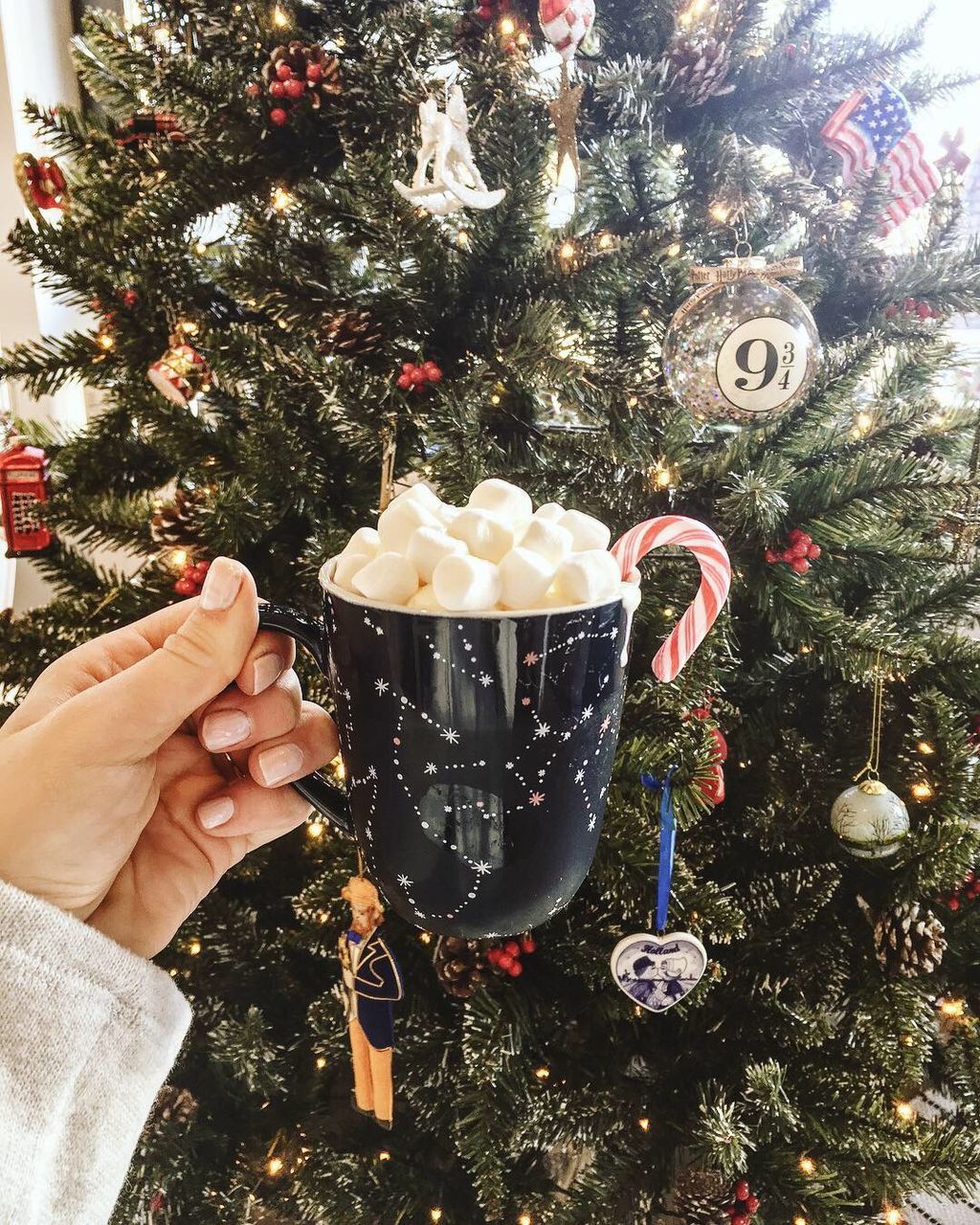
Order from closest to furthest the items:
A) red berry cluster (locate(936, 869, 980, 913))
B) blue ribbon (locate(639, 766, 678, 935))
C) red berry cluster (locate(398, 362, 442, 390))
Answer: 1. blue ribbon (locate(639, 766, 678, 935))
2. red berry cluster (locate(398, 362, 442, 390))
3. red berry cluster (locate(936, 869, 980, 913))

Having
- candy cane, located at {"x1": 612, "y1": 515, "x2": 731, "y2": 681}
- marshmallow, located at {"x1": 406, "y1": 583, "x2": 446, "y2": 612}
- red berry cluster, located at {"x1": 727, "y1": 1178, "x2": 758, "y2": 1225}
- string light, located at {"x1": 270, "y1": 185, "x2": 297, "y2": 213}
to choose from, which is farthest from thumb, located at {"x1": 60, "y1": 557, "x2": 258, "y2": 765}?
red berry cluster, located at {"x1": 727, "y1": 1178, "x2": 758, "y2": 1225}

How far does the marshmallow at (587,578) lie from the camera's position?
1.21 feet

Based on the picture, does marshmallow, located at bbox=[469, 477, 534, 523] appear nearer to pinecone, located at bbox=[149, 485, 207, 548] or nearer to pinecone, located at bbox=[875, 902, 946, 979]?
pinecone, located at bbox=[149, 485, 207, 548]

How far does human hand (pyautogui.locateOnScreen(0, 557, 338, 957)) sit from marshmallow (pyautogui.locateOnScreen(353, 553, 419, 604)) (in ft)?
0.24

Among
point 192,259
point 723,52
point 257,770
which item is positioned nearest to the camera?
point 257,770

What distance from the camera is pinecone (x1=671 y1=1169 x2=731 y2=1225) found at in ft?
2.47

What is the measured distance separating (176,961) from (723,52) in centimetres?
110

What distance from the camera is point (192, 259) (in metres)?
0.83

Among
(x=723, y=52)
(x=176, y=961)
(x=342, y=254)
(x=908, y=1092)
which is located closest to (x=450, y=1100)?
(x=176, y=961)

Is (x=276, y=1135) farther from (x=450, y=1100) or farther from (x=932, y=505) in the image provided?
(x=932, y=505)

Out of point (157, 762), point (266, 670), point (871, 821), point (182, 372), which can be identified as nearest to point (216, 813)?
point (157, 762)

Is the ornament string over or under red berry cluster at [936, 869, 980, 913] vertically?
over

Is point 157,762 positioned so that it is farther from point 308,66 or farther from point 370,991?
point 308,66

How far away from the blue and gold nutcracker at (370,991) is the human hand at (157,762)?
4.7 inches
